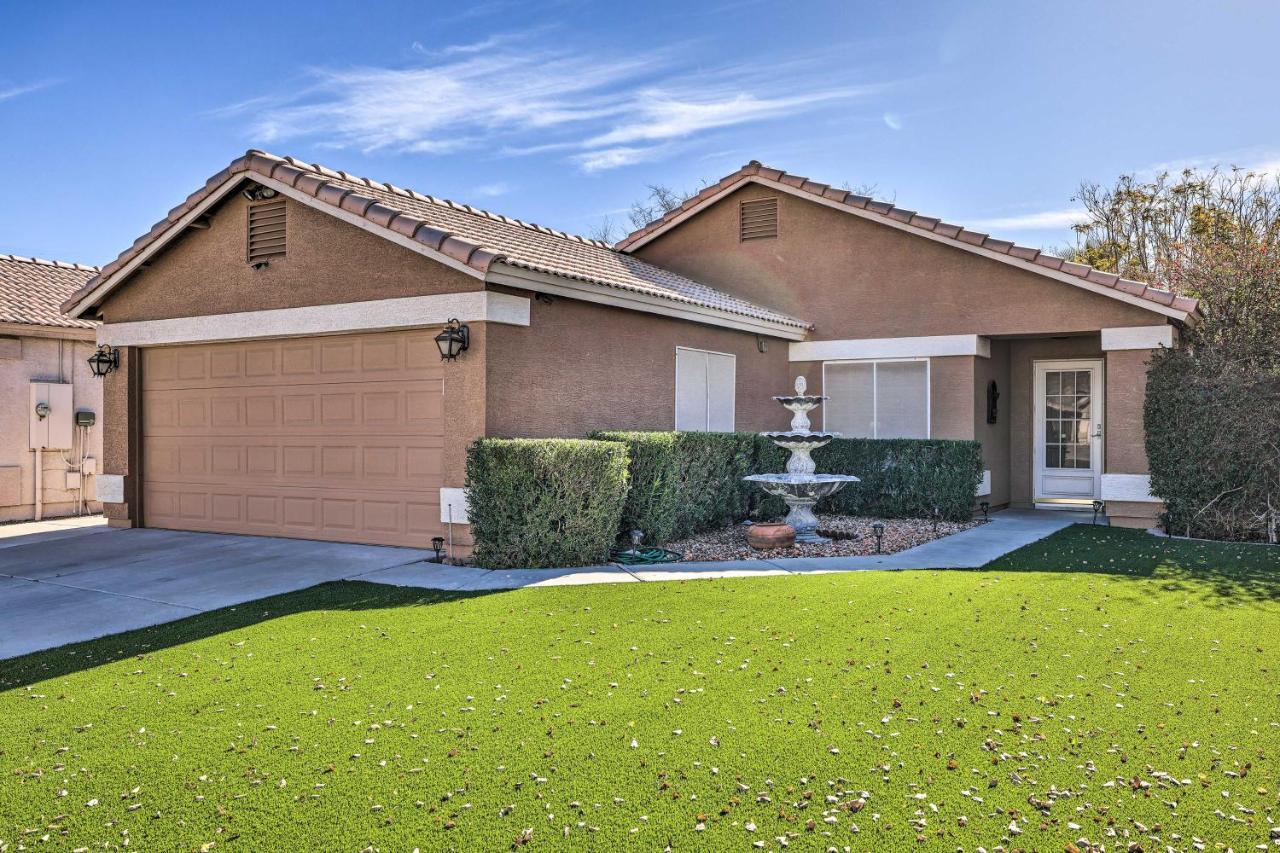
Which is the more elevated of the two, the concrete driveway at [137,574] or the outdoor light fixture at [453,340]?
the outdoor light fixture at [453,340]

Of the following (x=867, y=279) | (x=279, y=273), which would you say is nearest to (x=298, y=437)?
(x=279, y=273)

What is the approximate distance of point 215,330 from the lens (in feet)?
39.8

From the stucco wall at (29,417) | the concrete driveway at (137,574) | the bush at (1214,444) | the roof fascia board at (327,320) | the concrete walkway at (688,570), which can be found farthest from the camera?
the stucco wall at (29,417)

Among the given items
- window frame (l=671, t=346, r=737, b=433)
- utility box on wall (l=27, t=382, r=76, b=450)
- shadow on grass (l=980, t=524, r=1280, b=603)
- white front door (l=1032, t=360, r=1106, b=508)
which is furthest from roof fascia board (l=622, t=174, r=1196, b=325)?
utility box on wall (l=27, t=382, r=76, b=450)

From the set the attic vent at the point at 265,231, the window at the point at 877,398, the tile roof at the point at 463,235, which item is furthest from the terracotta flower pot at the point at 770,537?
the attic vent at the point at 265,231

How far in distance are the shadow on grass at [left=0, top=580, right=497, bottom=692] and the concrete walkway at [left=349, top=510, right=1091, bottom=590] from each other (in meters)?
0.38

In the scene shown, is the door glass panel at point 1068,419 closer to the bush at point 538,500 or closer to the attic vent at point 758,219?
the attic vent at point 758,219

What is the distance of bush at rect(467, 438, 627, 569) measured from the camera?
9.29 metres

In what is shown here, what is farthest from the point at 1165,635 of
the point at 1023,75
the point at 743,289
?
the point at 1023,75

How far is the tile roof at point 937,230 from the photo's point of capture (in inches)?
498

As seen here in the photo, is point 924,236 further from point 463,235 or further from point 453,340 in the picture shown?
point 453,340

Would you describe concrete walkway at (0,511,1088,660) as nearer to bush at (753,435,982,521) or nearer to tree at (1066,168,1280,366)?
bush at (753,435,982,521)

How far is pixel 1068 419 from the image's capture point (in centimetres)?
1573

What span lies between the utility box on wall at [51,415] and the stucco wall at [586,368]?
29.3 ft
